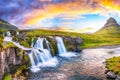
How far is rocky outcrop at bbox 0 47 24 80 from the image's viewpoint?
36.6 m

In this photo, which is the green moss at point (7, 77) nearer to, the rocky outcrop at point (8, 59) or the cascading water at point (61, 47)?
the rocky outcrop at point (8, 59)

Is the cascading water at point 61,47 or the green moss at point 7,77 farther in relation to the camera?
the cascading water at point 61,47

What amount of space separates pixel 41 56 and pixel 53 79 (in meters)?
18.8

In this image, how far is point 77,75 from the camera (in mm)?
43500

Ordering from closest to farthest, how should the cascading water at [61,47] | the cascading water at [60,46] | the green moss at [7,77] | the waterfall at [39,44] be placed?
the green moss at [7,77] < the waterfall at [39,44] < the cascading water at [61,47] < the cascading water at [60,46]

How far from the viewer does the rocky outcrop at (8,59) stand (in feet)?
120

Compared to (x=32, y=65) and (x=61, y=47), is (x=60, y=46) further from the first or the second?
(x=32, y=65)

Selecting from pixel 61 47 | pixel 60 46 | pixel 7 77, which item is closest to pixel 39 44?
pixel 60 46

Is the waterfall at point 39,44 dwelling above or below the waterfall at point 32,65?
above

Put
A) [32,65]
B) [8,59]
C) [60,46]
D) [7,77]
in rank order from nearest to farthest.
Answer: [7,77] < [8,59] < [32,65] < [60,46]

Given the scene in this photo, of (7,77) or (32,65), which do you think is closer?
(7,77)

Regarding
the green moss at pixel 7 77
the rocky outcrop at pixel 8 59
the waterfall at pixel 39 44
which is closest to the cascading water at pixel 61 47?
the waterfall at pixel 39 44

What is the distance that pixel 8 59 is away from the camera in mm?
40875

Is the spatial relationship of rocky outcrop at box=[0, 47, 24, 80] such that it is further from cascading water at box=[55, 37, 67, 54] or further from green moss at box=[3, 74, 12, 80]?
cascading water at box=[55, 37, 67, 54]
